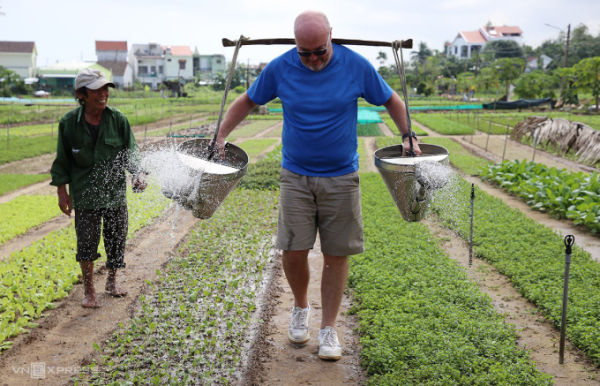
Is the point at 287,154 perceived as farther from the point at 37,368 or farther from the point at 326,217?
the point at 37,368

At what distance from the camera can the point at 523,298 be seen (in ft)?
14.6

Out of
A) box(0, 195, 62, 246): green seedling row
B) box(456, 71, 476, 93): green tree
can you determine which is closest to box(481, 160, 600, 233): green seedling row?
box(0, 195, 62, 246): green seedling row

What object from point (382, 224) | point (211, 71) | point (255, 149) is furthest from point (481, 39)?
point (382, 224)

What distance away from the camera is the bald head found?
273cm

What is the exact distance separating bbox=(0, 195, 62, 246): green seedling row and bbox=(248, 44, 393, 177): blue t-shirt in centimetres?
465

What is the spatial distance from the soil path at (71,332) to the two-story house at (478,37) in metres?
89.0

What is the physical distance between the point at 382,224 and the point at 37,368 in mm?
4220

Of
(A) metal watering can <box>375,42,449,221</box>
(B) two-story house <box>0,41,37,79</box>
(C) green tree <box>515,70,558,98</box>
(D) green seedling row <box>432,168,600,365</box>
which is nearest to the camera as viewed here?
(A) metal watering can <box>375,42,449,221</box>

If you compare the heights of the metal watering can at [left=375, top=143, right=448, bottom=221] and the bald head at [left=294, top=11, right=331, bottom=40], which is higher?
the bald head at [left=294, top=11, right=331, bottom=40]

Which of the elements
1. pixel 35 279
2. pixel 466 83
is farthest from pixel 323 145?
pixel 466 83

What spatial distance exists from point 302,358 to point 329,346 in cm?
19

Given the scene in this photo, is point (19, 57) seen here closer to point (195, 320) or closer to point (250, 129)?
point (250, 129)

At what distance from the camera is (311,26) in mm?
2729

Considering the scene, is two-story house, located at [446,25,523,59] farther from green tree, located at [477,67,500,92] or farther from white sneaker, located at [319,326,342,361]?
white sneaker, located at [319,326,342,361]
